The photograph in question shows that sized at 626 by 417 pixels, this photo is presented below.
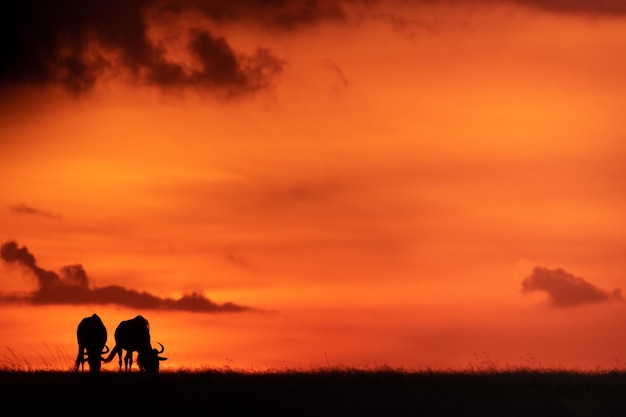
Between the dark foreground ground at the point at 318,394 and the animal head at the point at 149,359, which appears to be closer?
the dark foreground ground at the point at 318,394

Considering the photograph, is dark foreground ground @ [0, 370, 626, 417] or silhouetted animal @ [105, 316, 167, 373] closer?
dark foreground ground @ [0, 370, 626, 417]

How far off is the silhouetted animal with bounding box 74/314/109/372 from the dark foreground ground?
193 inches

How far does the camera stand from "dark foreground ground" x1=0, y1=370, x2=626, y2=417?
24.5 metres

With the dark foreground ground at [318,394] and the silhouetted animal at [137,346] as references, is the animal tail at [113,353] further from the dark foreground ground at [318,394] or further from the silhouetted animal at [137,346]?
the dark foreground ground at [318,394]

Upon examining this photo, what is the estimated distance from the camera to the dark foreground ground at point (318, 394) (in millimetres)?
24547

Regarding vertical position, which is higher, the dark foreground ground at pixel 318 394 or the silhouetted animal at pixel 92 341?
the silhouetted animal at pixel 92 341

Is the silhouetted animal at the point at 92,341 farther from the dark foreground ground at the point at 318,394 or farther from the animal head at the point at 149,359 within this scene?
the dark foreground ground at the point at 318,394

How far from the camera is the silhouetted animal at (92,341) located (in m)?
36.6

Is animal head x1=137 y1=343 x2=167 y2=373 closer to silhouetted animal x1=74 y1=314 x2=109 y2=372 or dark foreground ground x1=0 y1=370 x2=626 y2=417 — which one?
silhouetted animal x1=74 y1=314 x2=109 y2=372

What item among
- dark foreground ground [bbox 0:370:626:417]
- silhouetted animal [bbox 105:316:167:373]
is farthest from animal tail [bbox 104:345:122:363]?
dark foreground ground [bbox 0:370:626:417]

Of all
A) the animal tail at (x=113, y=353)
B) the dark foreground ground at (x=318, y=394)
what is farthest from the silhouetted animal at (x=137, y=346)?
the dark foreground ground at (x=318, y=394)

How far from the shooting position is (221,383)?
2867 centimetres

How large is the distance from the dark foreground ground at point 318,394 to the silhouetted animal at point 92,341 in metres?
4.90

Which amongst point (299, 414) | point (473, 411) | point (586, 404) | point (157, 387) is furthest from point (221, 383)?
point (586, 404)
